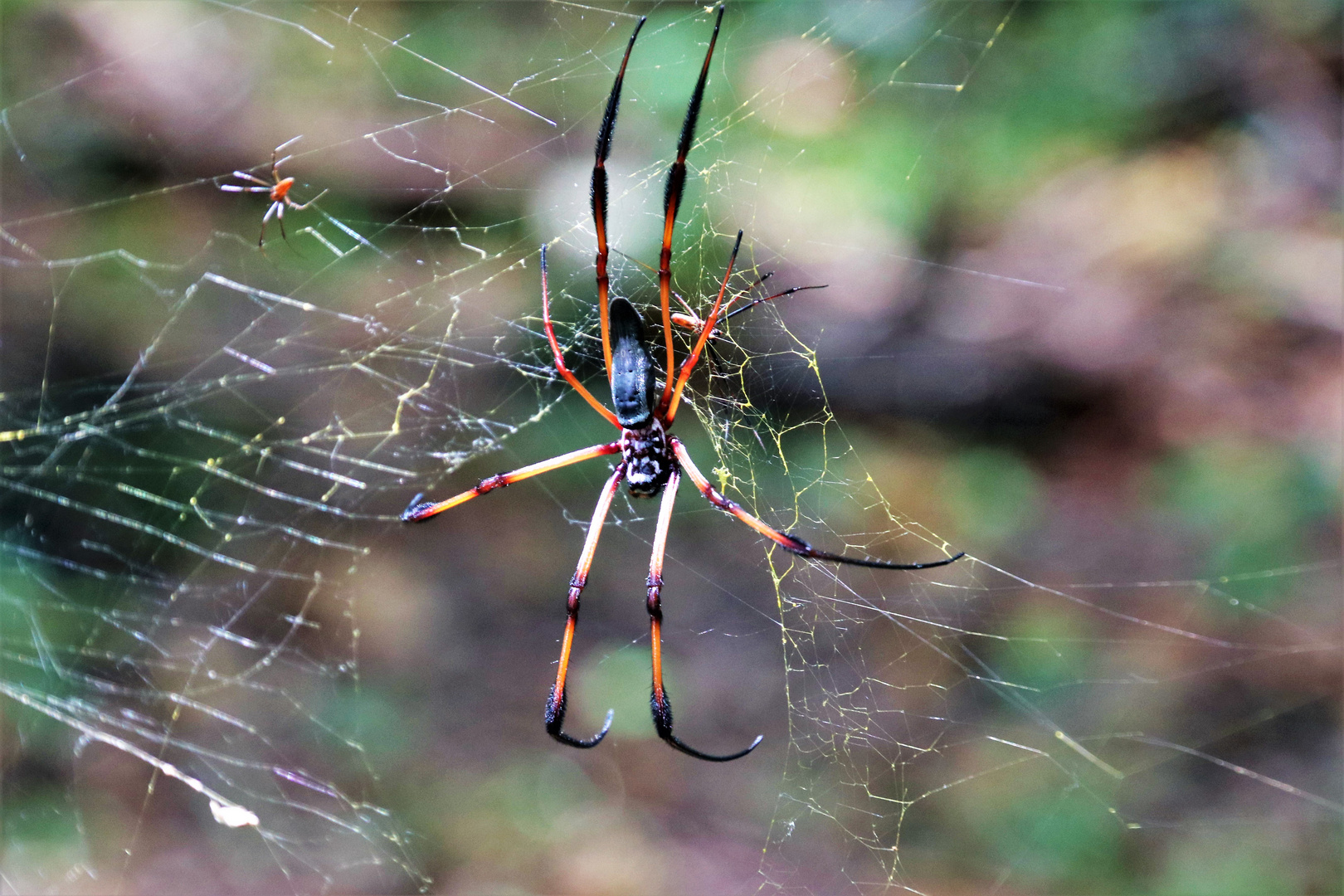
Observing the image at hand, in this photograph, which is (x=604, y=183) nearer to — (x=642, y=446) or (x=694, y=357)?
(x=694, y=357)

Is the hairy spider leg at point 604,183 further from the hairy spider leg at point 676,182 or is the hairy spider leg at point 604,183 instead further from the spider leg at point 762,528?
the spider leg at point 762,528

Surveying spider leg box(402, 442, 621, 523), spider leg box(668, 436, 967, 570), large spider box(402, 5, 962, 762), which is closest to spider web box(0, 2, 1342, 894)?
spider leg box(402, 442, 621, 523)

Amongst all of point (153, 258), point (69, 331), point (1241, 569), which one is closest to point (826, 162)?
point (1241, 569)

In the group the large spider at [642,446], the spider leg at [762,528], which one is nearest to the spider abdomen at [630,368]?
the large spider at [642,446]

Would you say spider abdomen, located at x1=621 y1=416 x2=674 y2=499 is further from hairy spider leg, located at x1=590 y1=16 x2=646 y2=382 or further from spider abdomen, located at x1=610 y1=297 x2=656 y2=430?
hairy spider leg, located at x1=590 y1=16 x2=646 y2=382

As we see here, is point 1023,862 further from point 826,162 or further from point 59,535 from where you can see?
point 59,535
